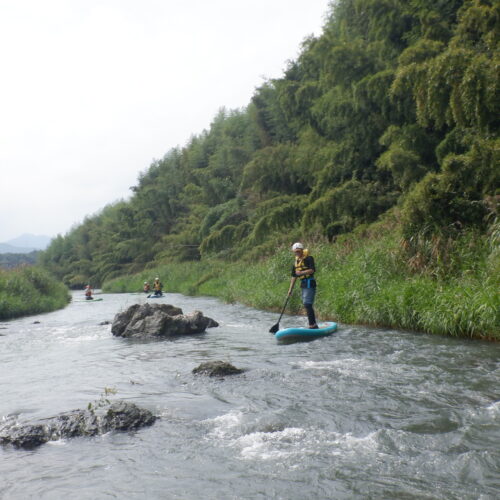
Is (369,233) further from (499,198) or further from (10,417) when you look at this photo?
(10,417)

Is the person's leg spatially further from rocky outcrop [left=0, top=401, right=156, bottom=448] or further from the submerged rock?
rocky outcrop [left=0, top=401, right=156, bottom=448]

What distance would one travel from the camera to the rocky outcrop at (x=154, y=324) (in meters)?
11.6

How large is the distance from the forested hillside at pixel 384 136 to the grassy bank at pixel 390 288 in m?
0.49

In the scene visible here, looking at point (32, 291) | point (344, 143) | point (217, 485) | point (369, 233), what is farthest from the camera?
point (32, 291)

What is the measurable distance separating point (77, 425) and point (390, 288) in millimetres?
7676

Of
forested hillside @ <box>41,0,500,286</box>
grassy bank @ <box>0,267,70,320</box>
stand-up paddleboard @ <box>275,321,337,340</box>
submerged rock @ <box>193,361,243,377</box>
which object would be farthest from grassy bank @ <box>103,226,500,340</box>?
grassy bank @ <box>0,267,70,320</box>

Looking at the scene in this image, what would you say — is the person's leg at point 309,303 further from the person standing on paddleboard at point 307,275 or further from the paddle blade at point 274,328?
the paddle blade at point 274,328

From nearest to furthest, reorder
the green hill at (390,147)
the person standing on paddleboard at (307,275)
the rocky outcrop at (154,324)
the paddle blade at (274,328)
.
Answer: the person standing on paddleboard at (307,275) → the green hill at (390,147) → the paddle blade at (274,328) → the rocky outcrop at (154,324)

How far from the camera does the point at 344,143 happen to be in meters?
19.5

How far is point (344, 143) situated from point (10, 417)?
54.3ft

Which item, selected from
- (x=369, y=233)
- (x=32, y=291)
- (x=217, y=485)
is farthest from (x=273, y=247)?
(x=217, y=485)

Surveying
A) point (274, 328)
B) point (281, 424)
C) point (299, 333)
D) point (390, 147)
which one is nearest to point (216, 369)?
point (281, 424)

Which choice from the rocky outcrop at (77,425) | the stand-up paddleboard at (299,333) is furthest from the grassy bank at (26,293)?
the rocky outcrop at (77,425)

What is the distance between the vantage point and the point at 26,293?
20.8 meters
